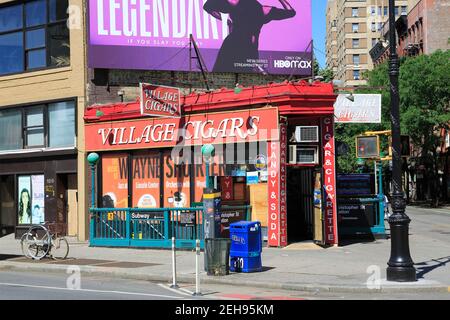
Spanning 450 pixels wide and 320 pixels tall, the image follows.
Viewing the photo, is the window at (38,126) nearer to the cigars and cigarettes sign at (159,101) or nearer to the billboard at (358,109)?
the cigars and cigarettes sign at (159,101)

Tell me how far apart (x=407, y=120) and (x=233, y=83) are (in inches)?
1046

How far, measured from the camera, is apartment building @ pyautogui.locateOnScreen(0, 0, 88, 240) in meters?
22.4

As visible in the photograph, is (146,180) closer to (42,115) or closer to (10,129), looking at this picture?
(42,115)

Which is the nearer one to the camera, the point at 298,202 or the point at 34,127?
the point at 298,202

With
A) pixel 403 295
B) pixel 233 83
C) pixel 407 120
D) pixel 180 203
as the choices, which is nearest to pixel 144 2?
pixel 233 83

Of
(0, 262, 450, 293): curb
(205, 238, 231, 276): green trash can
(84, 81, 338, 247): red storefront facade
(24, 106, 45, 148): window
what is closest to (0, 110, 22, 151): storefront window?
(24, 106, 45, 148): window

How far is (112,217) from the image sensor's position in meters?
20.0

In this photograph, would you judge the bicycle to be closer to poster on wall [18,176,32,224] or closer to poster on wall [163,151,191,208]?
poster on wall [163,151,191,208]

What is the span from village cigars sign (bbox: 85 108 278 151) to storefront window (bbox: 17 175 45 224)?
10.3 ft

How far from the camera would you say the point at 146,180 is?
68.1 ft

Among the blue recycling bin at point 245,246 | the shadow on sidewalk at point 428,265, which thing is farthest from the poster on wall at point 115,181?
the shadow on sidewalk at point 428,265

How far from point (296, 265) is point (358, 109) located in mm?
8248

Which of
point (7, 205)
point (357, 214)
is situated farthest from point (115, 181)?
point (357, 214)
